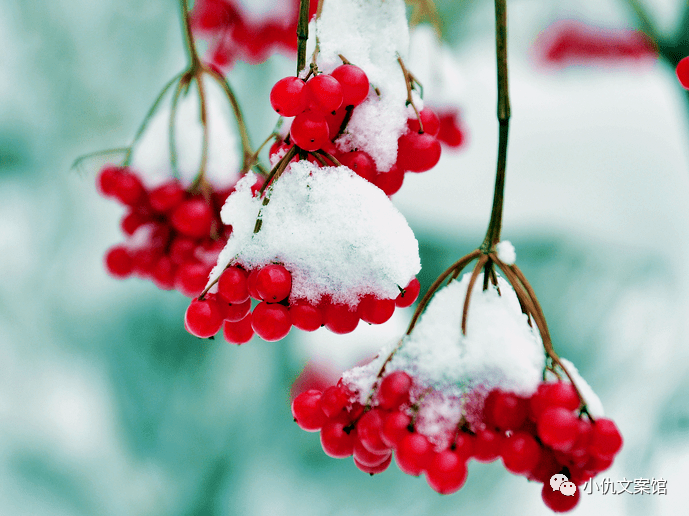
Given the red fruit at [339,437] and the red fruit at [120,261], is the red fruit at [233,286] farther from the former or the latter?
the red fruit at [120,261]

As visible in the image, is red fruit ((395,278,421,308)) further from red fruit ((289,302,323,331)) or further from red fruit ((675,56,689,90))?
red fruit ((675,56,689,90))

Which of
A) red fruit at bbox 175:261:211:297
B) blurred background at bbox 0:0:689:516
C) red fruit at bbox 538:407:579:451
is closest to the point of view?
red fruit at bbox 538:407:579:451

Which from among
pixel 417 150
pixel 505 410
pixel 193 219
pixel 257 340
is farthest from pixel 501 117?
pixel 257 340

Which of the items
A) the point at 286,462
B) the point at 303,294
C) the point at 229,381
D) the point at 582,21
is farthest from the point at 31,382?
the point at 582,21

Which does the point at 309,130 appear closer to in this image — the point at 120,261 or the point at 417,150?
the point at 417,150

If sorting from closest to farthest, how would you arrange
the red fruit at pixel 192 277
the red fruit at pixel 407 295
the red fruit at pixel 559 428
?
the red fruit at pixel 559 428
the red fruit at pixel 407 295
the red fruit at pixel 192 277

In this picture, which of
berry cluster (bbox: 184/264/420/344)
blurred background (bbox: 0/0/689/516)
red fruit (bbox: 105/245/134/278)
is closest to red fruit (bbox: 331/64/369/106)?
berry cluster (bbox: 184/264/420/344)

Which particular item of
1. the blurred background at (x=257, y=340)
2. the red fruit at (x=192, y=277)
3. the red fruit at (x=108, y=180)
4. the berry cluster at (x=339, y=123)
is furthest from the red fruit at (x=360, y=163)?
the blurred background at (x=257, y=340)
